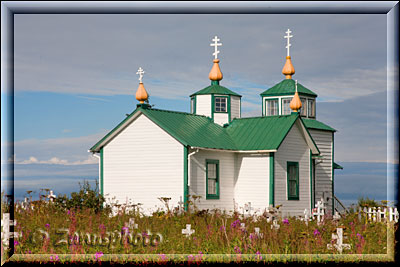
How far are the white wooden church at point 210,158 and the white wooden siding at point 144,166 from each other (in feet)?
0.12

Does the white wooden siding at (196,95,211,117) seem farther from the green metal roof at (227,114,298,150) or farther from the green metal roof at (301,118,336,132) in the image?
the green metal roof at (301,118,336,132)

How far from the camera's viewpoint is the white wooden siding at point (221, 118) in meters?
26.5

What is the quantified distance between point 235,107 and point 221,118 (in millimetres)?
924

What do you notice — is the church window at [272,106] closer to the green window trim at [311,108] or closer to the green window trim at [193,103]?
the green window trim at [311,108]

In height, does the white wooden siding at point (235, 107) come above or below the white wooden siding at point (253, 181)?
above

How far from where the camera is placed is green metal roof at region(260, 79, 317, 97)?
96.9ft

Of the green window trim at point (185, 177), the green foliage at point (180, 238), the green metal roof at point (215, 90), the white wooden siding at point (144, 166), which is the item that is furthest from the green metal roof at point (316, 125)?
the green foliage at point (180, 238)

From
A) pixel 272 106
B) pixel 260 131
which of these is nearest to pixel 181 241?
pixel 260 131

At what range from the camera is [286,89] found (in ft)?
97.6

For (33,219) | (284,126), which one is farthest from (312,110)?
(33,219)

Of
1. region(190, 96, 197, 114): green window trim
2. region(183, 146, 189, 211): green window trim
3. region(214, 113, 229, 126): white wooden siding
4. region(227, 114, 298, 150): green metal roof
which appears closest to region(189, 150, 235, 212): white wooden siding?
region(183, 146, 189, 211): green window trim

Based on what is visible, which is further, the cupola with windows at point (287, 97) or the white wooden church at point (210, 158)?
the cupola with windows at point (287, 97)

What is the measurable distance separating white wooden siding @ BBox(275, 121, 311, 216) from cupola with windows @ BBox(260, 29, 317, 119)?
4475 millimetres

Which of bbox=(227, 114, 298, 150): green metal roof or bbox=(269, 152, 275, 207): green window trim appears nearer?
bbox=(269, 152, 275, 207): green window trim
